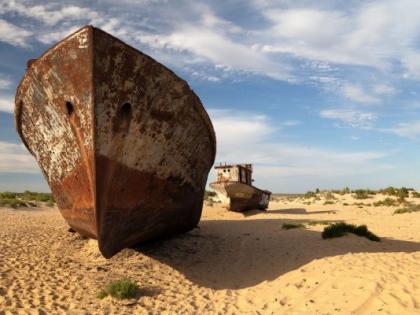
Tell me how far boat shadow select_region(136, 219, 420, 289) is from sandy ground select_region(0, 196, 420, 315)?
1.0 inches

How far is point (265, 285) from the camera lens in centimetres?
705

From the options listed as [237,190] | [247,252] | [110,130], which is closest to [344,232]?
[247,252]

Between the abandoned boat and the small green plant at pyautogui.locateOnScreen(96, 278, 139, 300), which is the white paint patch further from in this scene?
the abandoned boat

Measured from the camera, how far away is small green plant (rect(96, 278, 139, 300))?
6.27 m

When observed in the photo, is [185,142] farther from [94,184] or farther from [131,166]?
[94,184]

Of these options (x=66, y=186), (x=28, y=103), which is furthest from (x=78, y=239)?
(x=28, y=103)

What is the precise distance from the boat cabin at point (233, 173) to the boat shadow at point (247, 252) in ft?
30.5

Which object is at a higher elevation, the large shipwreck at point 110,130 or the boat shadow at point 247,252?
the large shipwreck at point 110,130

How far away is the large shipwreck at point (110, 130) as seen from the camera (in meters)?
6.29

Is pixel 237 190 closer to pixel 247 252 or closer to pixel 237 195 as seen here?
pixel 237 195

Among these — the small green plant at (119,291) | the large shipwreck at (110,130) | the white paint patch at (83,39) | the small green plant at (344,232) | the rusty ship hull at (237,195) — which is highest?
the white paint patch at (83,39)

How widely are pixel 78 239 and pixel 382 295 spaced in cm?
773

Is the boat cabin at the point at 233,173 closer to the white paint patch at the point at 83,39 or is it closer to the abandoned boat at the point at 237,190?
the abandoned boat at the point at 237,190

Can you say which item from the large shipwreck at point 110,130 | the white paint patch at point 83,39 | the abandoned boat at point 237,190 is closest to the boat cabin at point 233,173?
the abandoned boat at point 237,190
